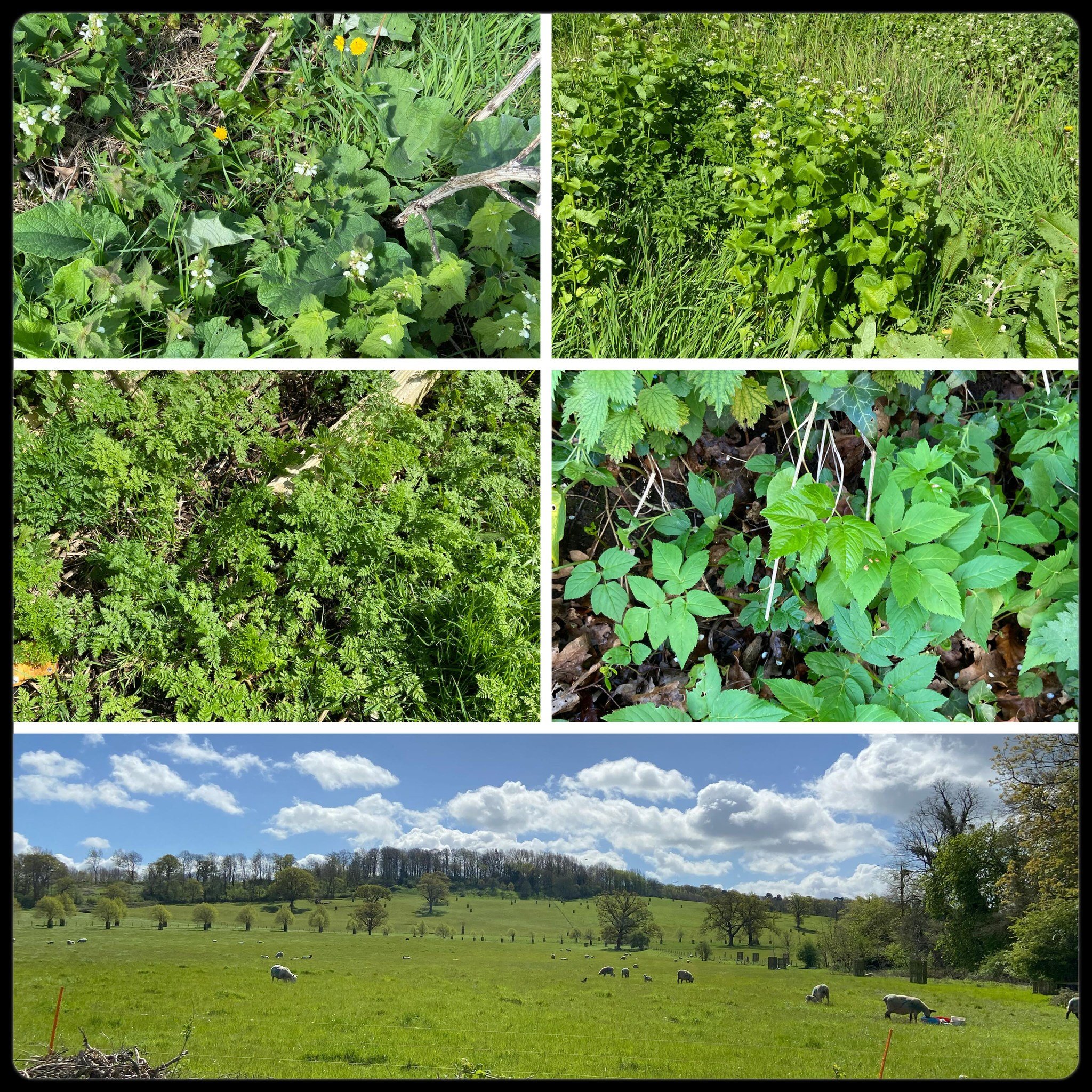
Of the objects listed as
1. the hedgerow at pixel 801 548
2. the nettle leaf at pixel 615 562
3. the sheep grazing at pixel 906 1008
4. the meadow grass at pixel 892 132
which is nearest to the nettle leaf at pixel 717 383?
the hedgerow at pixel 801 548

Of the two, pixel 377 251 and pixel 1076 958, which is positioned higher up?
pixel 377 251

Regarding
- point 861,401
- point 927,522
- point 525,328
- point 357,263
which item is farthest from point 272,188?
point 927,522

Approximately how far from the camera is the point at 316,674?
2332 millimetres

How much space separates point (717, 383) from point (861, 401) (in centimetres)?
43

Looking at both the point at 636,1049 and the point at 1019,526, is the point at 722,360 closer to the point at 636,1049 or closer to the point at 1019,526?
the point at 1019,526

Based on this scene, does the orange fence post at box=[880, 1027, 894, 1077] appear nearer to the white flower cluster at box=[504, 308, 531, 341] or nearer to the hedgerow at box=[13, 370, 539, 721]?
the hedgerow at box=[13, 370, 539, 721]

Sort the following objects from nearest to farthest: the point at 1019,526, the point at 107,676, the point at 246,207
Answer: the point at 1019,526
the point at 107,676
the point at 246,207

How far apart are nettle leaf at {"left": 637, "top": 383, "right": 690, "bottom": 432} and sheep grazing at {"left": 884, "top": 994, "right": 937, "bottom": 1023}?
71.9 inches

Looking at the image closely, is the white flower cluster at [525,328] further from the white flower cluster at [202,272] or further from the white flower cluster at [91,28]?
the white flower cluster at [91,28]

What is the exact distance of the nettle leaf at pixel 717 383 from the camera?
2.21 meters

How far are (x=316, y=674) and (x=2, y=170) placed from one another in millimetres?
1956

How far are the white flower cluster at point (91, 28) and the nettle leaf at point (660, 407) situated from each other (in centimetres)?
228

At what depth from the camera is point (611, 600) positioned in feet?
7.16

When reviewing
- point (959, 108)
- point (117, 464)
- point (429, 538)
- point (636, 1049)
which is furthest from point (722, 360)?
point (636, 1049)
